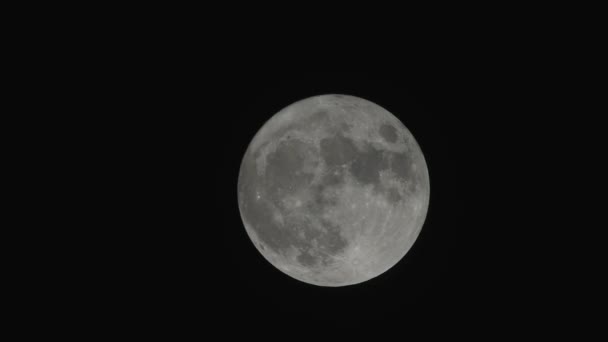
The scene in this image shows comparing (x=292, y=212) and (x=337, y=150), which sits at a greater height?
(x=337, y=150)

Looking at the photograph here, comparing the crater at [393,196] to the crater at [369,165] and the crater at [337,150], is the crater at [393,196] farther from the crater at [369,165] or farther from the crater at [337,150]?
the crater at [337,150]

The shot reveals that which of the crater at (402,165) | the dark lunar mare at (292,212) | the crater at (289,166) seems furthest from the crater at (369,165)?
the crater at (289,166)

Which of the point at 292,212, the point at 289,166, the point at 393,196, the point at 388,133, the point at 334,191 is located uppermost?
the point at 388,133

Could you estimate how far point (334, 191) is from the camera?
15.8 ft

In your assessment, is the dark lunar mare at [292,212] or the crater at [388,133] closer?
the dark lunar mare at [292,212]

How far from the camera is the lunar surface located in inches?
191

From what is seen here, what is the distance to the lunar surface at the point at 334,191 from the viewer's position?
15.9 ft

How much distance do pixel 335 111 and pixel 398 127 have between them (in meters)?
0.86

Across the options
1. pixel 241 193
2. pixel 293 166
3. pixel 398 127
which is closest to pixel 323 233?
pixel 293 166

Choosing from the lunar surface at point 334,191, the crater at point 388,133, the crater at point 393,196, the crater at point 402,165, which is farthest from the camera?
the crater at point 388,133

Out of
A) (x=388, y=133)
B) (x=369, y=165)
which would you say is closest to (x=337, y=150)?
(x=369, y=165)

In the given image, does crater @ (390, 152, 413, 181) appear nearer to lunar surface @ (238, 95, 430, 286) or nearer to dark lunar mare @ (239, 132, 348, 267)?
lunar surface @ (238, 95, 430, 286)

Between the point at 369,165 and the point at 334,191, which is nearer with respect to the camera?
the point at 334,191

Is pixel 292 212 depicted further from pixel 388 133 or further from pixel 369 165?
pixel 388 133
